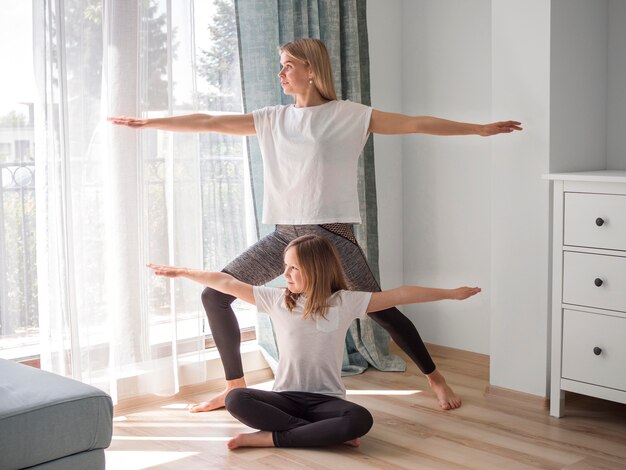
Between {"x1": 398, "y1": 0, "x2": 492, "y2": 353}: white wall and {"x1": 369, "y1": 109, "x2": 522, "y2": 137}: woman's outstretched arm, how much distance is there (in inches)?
28.6

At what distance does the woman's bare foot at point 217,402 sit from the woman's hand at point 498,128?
126 cm

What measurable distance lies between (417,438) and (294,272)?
27.1 inches

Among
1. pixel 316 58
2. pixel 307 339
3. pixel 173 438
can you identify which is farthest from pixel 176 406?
pixel 316 58

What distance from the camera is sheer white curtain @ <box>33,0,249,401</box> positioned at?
2.99m

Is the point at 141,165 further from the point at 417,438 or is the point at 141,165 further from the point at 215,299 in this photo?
the point at 417,438

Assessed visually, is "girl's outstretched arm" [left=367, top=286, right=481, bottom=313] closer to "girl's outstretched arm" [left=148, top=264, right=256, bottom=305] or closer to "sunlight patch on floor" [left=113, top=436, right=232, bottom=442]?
"girl's outstretched arm" [left=148, top=264, right=256, bottom=305]

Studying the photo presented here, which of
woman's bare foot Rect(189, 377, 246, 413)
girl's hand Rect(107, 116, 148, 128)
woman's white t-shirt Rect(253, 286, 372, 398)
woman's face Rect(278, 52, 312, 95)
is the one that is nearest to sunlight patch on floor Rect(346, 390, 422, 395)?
woman's bare foot Rect(189, 377, 246, 413)

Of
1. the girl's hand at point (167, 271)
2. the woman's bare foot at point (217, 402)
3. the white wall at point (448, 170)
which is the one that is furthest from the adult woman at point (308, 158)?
the white wall at point (448, 170)

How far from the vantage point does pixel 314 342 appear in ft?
9.21

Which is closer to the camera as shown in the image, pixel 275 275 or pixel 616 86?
pixel 275 275

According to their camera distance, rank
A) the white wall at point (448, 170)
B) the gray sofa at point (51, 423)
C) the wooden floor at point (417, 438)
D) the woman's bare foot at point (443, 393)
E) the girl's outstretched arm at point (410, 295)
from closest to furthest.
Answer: the gray sofa at point (51, 423)
the wooden floor at point (417, 438)
the girl's outstretched arm at point (410, 295)
the woman's bare foot at point (443, 393)
the white wall at point (448, 170)

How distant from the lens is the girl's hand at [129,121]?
2947 mm

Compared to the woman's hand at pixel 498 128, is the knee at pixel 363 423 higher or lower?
lower

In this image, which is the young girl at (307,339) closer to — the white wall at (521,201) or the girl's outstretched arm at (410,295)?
the girl's outstretched arm at (410,295)
